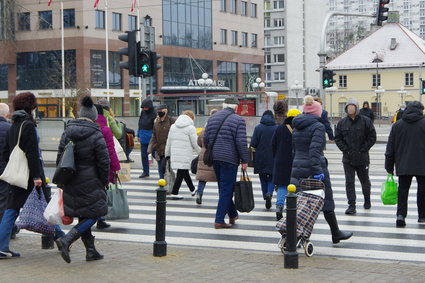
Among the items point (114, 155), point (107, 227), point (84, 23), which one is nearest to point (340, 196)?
point (107, 227)

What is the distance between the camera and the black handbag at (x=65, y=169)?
26.8ft

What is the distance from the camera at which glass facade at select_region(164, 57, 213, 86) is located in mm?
70250

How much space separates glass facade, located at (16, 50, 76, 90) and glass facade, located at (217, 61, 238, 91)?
19.0 m

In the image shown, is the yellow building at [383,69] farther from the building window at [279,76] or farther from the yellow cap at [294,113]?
the yellow cap at [294,113]

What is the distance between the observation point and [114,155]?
10.1 meters

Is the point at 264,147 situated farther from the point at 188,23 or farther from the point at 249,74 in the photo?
the point at 249,74

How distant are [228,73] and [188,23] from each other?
8.57 m

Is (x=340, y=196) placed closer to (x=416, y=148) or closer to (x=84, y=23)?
(x=416, y=148)

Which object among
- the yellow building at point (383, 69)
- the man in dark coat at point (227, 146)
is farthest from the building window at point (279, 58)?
the man in dark coat at point (227, 146)

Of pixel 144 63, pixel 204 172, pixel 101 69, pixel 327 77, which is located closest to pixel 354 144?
pixel 204 172

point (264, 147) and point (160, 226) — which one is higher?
point (264, 147)

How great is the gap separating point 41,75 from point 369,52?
43.5m

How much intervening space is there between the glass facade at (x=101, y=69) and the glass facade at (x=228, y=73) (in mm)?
14968

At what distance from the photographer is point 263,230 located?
11164 millimetres
